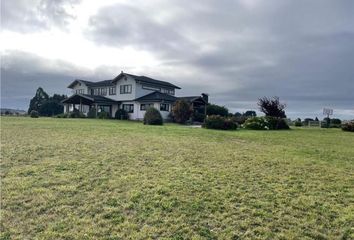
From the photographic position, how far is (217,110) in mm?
43375

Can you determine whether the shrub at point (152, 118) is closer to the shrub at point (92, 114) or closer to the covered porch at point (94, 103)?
the shrub at point (92, 114)

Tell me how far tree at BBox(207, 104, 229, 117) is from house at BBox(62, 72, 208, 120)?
3.23 feet

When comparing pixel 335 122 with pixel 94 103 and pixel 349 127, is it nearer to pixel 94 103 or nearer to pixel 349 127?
pixel 349 127

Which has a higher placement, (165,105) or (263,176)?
(165,105)

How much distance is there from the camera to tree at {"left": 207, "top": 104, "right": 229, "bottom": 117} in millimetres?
43094

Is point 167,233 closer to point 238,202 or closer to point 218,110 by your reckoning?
point 238,202

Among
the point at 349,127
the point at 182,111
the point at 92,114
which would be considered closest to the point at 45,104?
the point at 92,114

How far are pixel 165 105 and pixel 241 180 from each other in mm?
33916

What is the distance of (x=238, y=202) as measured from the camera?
5348mm

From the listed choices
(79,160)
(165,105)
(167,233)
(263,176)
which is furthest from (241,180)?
(165,105)

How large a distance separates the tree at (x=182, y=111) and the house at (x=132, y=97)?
433 cm

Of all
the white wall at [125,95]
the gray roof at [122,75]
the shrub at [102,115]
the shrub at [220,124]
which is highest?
the gray roof at [122,75]

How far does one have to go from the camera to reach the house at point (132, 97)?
134 feet

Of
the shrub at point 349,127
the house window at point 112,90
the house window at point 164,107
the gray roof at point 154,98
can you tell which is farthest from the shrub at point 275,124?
the house window at point 112,90
